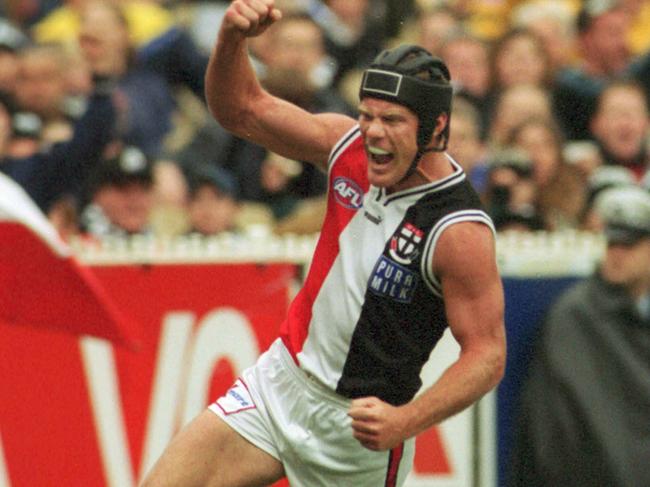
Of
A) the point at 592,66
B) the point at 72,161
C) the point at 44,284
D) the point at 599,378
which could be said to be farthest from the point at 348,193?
the point at 592,66

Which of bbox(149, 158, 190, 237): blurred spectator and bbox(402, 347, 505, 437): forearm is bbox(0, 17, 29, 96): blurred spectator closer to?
bbox(149, 158, 190, 237): blurred spectator

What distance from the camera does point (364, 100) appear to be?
5891mm

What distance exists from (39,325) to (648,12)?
5.30m

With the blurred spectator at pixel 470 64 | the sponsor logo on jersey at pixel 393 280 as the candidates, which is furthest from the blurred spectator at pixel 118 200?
the sponsor logo on jersey at pixel 393 280

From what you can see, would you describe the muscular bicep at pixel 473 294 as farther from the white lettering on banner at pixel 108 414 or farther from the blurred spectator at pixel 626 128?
the blurred spectator at pixel 626 128

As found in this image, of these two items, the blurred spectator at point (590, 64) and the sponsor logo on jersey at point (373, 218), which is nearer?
the sponsor logo on jersey at point (373, 218)

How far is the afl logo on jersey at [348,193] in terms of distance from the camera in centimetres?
613

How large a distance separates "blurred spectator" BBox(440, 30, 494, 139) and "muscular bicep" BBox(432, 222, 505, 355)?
17.1 feet

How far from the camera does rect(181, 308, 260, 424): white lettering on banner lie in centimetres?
834

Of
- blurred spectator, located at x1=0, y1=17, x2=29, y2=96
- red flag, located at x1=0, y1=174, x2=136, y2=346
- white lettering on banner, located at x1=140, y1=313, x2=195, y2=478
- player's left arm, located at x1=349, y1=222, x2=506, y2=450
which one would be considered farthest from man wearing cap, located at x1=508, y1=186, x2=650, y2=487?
blurred spectator, located at x1=0, y1=17, x2=29, y2=96

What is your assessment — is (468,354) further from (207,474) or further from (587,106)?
(587,106)

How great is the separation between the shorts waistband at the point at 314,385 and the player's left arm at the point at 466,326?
1.73 feet

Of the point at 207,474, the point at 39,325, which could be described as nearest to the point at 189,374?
the point at 39,325

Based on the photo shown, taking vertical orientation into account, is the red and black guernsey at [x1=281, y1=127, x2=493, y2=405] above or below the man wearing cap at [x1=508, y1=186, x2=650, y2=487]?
above
